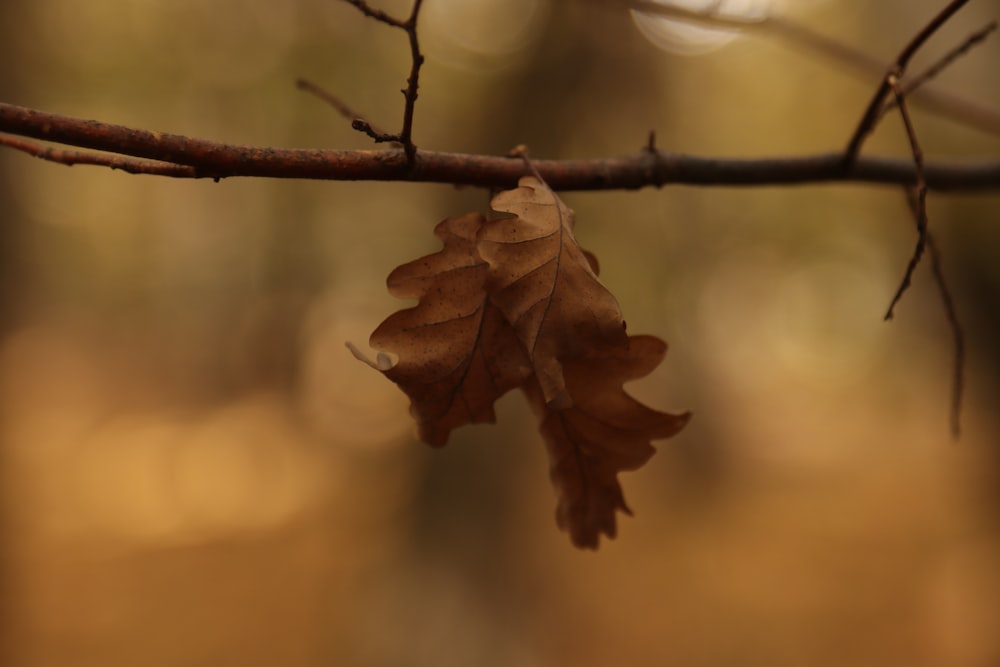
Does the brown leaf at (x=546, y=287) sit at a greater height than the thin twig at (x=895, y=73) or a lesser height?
lesser

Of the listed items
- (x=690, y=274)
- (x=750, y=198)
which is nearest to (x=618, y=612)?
(x=690, y=274)

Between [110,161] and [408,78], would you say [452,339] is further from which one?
[110,161]

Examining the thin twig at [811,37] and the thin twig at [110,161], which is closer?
the thin twig at [110,161]

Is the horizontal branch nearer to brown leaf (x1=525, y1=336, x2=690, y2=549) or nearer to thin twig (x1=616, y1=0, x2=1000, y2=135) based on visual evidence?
brown leaf (x1=525, y1=336, x2=690, y2=549)

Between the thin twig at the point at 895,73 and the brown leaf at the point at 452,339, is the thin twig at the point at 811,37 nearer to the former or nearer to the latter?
the thin twig at the point at 895,73

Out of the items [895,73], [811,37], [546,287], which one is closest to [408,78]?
[546,287]

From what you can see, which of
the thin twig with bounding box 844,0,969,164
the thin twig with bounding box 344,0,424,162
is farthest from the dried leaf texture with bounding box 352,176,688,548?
the thin twig with bounding box 844,0,969,164

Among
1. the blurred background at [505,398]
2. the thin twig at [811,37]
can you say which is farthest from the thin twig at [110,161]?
the blurred background at [505,398]
